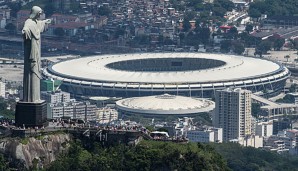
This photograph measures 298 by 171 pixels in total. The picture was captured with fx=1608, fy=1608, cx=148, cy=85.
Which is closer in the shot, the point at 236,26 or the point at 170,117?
the point at 170,117

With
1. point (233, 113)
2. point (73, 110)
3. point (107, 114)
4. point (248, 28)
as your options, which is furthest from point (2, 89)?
point (248, 28)

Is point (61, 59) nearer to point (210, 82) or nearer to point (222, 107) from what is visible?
point (210, 82)

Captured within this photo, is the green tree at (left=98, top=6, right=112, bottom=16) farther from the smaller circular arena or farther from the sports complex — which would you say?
the smaller circular arena

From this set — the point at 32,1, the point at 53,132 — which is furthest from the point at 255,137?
the point at 32,1

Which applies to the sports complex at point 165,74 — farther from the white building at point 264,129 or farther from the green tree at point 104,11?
the green tree at point 104,11

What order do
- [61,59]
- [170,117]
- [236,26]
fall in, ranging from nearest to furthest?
1. [170,117]
2. [61,59]
3. [236,26]

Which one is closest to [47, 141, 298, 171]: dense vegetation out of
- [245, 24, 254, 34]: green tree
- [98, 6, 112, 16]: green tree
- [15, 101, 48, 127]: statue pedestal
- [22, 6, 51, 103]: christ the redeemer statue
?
[15, 101, 48, 127]: statue pedestal

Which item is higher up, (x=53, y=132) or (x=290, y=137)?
(x=53, y=132)

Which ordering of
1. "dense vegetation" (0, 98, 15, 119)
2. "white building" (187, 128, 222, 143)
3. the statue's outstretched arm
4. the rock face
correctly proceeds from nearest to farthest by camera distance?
the rock face < the statue's outstretched arm < "dense vegetation" (0, 98, 15, 119) < "white building" (187, 128, 222, 143)
